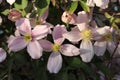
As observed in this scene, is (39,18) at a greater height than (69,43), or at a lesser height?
greater

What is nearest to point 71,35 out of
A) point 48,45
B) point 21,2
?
point 48,45

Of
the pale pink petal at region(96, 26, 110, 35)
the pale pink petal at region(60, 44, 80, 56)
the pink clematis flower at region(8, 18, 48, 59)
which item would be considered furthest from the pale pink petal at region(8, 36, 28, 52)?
the pale pink petal at region(96, 26, 110, 35)

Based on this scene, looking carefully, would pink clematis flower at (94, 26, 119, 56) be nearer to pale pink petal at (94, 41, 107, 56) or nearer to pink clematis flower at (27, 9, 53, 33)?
pale pink petal at (94, 41, 107, 56)

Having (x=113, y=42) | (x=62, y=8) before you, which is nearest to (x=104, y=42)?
(x=113, y=42)

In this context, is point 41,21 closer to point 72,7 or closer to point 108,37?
point 72,7

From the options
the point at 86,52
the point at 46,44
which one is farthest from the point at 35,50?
the point at 86,52

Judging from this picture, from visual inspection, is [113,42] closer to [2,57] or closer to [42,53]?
[42,53]

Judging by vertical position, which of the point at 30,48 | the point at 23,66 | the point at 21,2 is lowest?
the point at 23,66

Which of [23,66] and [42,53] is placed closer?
[42,53]
